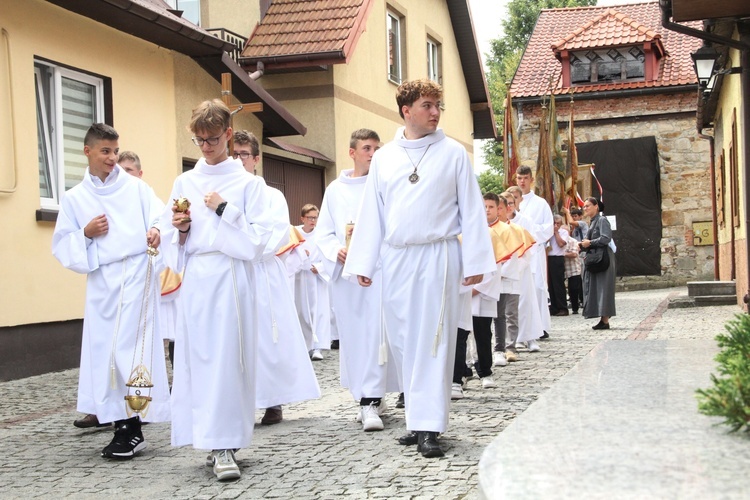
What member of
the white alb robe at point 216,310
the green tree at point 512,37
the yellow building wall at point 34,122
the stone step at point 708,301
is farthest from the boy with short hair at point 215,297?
the green tree at point 512,37

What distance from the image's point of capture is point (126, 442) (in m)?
6.25

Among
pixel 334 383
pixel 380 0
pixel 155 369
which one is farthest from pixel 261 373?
pixel 380 0

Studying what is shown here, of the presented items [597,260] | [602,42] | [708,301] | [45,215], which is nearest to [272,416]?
[45,215]

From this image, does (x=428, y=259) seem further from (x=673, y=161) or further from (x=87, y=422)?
(x=673, y=161)

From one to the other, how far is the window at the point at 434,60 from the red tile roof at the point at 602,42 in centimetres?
569

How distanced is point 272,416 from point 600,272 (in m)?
Answer: 8.04

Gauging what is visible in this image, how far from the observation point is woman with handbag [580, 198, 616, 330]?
1436cm

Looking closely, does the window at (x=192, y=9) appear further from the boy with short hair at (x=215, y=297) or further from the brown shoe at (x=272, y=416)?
the boy with short hair at (x=215, y=297)

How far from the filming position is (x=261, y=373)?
7145mm

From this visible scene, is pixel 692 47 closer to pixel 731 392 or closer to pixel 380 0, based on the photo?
pixel 380 0

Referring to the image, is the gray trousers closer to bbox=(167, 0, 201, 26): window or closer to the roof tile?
the roof tile

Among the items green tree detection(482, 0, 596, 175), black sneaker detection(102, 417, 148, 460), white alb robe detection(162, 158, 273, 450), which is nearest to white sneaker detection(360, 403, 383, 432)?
white alb robe detection(162, 158, 273, 450)

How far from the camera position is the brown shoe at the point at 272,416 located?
24.0 ft

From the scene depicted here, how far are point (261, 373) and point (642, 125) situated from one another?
87.6ft
